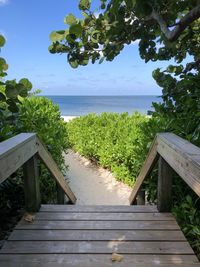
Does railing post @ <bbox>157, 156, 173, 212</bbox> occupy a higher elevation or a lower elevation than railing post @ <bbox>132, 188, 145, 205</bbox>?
higher

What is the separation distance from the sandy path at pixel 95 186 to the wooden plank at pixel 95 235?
3289 millimetres

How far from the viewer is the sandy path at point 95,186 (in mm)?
5783

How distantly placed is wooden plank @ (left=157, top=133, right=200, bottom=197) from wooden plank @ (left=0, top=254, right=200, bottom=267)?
53 centimetres

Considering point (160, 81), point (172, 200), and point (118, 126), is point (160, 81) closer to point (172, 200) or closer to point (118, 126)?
point (172, 200)

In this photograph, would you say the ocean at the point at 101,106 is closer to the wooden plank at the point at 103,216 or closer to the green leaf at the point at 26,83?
the wooden plank at the point at 103,216

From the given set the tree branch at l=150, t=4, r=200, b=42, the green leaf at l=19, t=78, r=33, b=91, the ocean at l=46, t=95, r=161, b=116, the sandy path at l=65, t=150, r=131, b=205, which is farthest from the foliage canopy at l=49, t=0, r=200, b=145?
the ocean at l=46, t=95, r=161, b=116

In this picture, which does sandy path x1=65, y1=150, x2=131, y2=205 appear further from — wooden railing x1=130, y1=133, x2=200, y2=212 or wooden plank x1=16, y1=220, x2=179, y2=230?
wooden plank x1=16, y1=220, x2=179, y2=230

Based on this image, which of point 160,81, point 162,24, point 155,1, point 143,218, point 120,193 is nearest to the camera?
point 155,1

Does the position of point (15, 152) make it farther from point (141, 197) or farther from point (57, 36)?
point (141, 197)

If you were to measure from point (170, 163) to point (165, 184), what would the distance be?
0.49 meters

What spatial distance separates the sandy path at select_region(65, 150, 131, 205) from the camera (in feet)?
19.0

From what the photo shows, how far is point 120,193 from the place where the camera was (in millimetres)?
6023

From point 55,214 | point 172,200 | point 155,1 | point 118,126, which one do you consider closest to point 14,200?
point 55,214

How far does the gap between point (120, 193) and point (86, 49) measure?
3.69 meters
